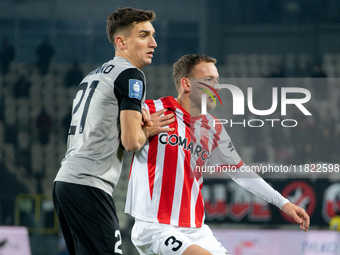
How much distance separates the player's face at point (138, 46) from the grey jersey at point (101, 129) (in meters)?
0.19

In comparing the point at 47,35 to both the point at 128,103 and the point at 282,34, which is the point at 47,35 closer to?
the point at 282,34

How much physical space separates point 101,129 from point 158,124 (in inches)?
20.6

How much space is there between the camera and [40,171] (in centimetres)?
768

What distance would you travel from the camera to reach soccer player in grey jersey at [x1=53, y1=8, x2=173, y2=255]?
1986mm

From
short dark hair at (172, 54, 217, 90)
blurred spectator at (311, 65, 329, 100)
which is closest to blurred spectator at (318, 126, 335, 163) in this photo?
blurred spectator at (311, 65, 329, 100)

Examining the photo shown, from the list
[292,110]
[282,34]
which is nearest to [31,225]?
[292,110]

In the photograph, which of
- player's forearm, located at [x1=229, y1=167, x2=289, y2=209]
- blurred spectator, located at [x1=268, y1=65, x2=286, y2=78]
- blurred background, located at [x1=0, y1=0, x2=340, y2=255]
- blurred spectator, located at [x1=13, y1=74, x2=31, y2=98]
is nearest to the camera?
player's forearm, located at [x1=229, y1=167, x2=289, y2=209]

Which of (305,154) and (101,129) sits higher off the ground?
(101,129)

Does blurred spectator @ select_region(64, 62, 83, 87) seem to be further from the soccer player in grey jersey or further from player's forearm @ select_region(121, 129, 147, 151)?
player's forearm @ select_region(121, 129, 147, 151)

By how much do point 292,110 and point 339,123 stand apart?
0.91m

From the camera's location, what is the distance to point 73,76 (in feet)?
28.4

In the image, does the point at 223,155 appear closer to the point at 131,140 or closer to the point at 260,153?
the point at 131,140

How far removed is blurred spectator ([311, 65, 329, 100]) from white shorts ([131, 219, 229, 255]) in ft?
22.0

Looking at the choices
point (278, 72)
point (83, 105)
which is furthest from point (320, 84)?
point (83, 105)
